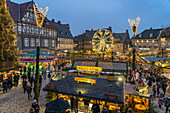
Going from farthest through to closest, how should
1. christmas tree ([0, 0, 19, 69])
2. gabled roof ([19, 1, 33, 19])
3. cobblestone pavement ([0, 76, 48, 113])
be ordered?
gabled roof ([19, 1, 33, 19]) < christmas tree ([0, 0, 19, 69]) < cobblestone pavement ([0, 76, 48, 113])

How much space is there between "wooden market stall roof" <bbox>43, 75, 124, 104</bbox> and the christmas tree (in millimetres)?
9834

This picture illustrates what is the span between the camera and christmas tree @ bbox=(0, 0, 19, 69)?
15844mm

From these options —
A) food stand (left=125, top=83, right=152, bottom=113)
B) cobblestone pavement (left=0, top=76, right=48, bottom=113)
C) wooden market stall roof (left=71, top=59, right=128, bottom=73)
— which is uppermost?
wooden market stall roof (left=71, top=59, right=128, bottom=73)

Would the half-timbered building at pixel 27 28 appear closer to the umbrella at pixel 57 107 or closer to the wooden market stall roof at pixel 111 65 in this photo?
the wooden market stall roof at pixel 111 65

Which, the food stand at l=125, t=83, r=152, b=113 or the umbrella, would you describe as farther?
the food stand at l=125, t=83, r=152, b=113

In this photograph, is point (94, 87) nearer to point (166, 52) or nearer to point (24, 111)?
point (24, 111)

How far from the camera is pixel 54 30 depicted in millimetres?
39938

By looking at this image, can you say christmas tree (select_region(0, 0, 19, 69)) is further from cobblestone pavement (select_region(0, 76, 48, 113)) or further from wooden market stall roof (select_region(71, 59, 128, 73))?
wooden market stall roof (select_region(71, 59, 128, 73))

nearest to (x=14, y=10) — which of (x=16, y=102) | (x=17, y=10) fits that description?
(x=17, y=10)

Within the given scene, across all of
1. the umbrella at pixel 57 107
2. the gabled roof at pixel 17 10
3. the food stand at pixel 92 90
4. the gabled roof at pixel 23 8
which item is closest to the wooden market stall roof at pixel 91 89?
the food stand at pixel 92 90

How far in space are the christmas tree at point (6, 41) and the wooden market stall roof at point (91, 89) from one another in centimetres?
983

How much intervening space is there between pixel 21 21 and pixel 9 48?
14653 millimetres

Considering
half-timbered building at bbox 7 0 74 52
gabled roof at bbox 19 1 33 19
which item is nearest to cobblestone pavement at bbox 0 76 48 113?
half-timbered building at bbox 7 0 74 52

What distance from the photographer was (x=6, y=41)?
16.3 m
